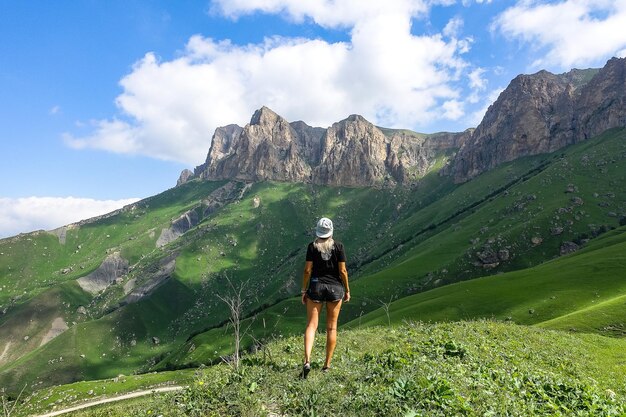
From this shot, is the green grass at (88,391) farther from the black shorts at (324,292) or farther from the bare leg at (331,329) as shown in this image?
the black shorts at (324,292)

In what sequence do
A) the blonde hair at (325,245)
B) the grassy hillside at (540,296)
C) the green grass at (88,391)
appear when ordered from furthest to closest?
the green grass at (88,391), the grassy hillside at (540,296), the blonde hair at (325,245)

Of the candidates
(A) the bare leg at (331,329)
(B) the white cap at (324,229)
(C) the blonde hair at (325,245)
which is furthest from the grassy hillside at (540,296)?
(B) the white cap at (324,229)

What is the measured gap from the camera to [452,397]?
1086 centimetres

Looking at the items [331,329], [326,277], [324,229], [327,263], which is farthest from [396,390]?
[324,229]

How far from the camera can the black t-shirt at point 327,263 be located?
46.9 ft

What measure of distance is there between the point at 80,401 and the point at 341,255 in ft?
434

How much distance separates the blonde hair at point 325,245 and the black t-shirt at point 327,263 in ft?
0.35

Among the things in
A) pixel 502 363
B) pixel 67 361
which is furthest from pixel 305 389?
pixel 67 361

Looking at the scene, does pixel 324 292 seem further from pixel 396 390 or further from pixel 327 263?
pixel 396 390

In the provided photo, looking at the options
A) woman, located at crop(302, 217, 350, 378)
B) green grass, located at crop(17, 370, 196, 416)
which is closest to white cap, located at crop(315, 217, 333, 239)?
woman, located at crop(302, 217, 350, 378)

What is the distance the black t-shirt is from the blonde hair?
11 cm

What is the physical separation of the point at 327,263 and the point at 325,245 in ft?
2.22

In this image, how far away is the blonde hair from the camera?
1429cm

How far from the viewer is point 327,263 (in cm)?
1431
